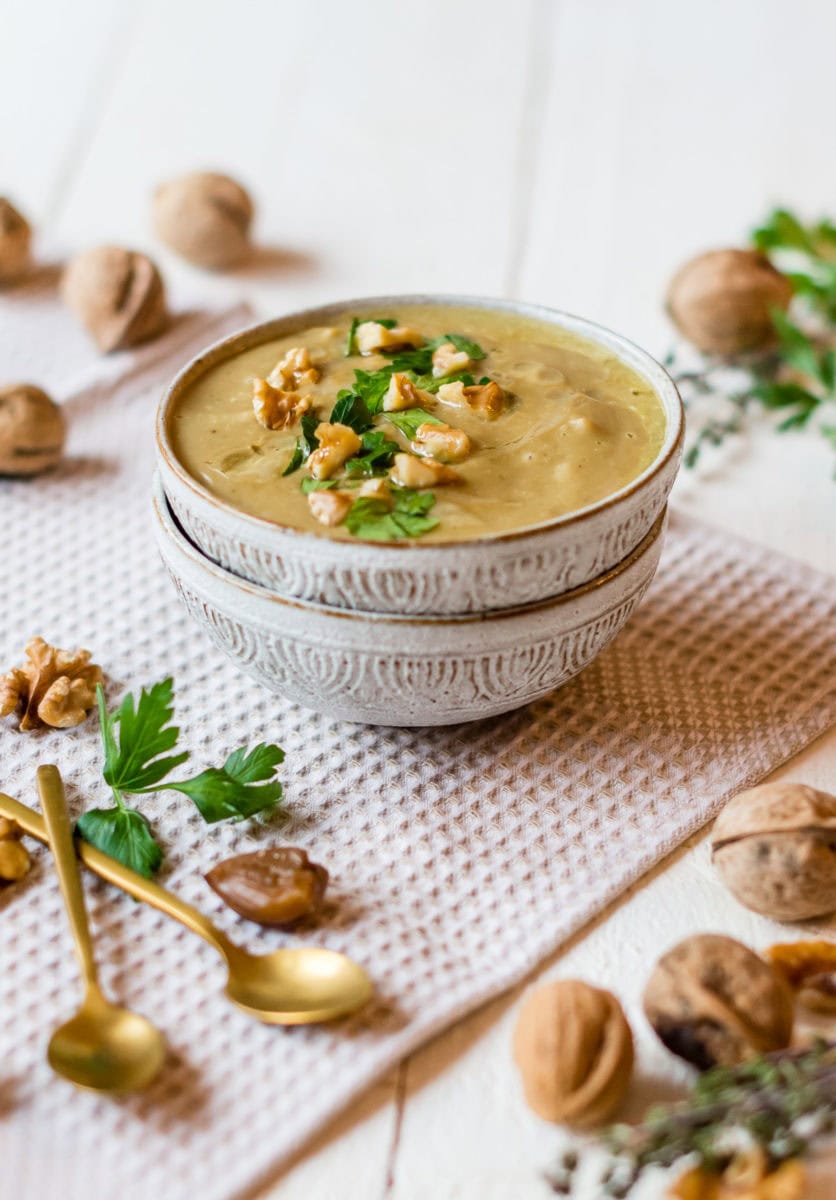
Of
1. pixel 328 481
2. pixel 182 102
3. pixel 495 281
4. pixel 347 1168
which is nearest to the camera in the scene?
pixel 347 1168

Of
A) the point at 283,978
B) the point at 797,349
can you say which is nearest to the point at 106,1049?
the point at 283,978

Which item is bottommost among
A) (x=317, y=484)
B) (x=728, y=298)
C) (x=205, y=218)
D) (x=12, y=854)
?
(x=12, y=854)

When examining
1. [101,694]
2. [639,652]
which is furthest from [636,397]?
[101,694]

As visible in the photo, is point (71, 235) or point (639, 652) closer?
point (639, 652)

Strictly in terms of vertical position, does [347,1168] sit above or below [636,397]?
below

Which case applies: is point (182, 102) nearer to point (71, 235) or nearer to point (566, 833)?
point (71, 235)

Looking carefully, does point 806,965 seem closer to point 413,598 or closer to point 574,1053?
point 574,1053

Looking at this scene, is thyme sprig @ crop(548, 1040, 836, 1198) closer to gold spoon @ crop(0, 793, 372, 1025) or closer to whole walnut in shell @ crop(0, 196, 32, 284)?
gold spoon @ crop(0, 793, 372, 1025)
